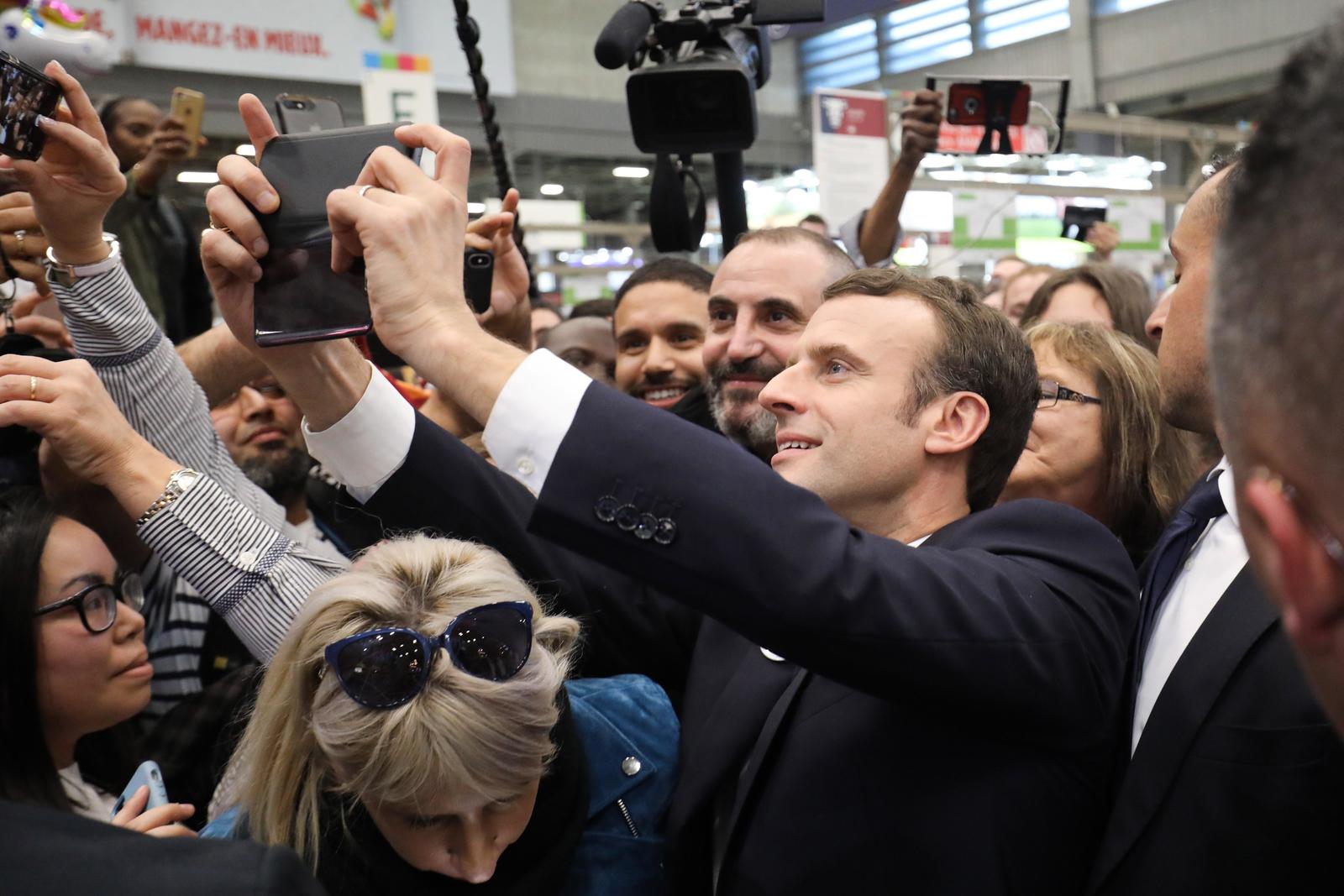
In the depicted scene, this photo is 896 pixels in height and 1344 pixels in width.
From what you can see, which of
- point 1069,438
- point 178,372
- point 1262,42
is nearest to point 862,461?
point 1069,438

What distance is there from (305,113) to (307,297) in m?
0.55

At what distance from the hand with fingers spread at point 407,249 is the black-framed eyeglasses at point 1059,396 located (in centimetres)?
135

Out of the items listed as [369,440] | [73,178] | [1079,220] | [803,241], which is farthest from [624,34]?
[1079,220]

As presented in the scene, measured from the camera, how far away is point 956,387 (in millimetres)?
1451

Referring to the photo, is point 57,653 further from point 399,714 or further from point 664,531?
point 664,531

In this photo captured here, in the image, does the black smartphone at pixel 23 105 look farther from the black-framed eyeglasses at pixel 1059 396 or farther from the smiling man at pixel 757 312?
the black-framed eyeglasses at pixel 1059 396

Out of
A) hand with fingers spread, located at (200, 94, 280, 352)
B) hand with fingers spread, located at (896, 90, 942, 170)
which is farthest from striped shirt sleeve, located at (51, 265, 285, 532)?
hand with fingers spread, located at (896, 90, 942, 170)

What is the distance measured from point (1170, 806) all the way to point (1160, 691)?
0.44ft

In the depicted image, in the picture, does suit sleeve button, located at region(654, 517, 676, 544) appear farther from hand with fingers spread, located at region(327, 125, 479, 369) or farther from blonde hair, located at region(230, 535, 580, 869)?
blonde hair, located at region(230, 535, 580, 869)

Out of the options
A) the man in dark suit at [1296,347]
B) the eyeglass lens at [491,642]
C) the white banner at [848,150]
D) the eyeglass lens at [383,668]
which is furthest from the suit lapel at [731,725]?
the white banner at [848,150]

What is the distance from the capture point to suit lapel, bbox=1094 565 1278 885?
118 cm

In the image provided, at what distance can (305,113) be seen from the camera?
1647mm

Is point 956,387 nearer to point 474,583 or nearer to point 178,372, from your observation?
point 474,583

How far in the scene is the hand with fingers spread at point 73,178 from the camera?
5.12ft
